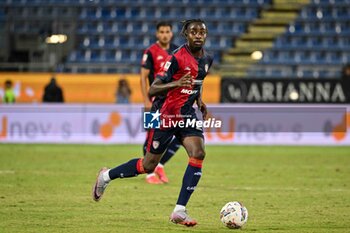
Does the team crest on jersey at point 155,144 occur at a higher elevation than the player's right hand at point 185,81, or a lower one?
lower

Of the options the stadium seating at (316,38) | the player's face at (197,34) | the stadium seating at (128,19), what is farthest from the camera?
A: the stadium seating at (316,38)

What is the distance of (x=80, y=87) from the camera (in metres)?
26.0

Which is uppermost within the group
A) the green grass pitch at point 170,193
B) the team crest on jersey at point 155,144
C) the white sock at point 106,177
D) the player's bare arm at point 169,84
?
the player's bare arm at point 169,84

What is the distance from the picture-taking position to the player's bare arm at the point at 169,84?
8.94m

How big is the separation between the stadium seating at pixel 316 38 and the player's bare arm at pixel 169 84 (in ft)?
66.8

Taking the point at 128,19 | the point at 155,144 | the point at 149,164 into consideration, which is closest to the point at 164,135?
the point at 155,144

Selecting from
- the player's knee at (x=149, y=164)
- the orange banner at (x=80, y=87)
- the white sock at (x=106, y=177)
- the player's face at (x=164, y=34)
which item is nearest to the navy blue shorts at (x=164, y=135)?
the player's knee at (x=149, y=164)

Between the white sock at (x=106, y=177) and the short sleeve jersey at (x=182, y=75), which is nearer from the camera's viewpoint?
the short sleeve jersey at (x=182, y=75)

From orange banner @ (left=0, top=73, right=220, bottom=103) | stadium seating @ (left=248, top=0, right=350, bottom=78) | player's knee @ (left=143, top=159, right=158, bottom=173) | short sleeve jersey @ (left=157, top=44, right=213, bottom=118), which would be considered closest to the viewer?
short sleeve jersey @ (left=157, top=44, right=213, bottom=118)

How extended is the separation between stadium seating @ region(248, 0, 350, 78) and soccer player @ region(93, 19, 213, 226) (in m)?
20.0

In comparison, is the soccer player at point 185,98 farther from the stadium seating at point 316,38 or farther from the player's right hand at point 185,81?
the stadium seating at point 316,38

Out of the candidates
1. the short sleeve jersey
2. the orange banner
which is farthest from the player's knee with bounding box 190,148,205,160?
the orange banner

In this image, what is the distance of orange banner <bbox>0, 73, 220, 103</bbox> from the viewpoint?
25922mm

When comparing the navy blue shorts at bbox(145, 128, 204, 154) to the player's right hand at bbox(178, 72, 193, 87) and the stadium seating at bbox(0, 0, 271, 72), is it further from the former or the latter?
the stadium seating at bbox(0, 0, 271, 72)
